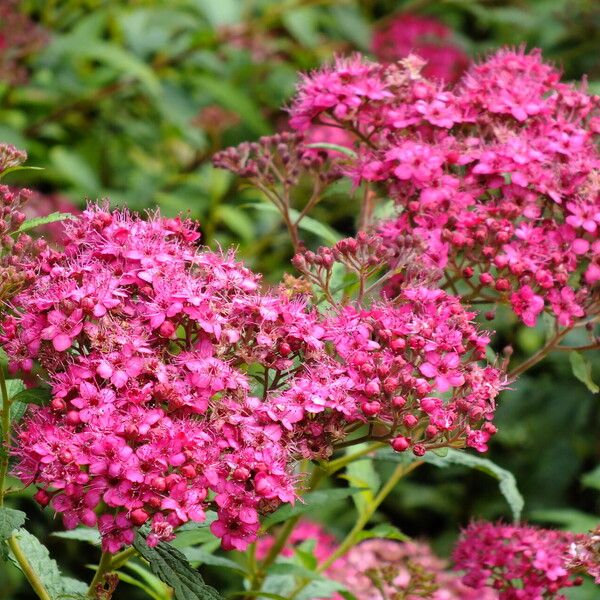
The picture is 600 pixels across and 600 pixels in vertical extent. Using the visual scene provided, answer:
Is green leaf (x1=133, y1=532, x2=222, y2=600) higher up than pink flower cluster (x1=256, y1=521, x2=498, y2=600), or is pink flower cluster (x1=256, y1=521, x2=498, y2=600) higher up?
green leaf (x1=133, y1=532, x2=222, y2=600)

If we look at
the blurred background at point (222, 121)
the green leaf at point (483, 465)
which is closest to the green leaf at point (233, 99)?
the blurred background at point (222, 121)

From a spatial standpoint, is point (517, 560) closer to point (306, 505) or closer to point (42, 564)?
point (306, 505)

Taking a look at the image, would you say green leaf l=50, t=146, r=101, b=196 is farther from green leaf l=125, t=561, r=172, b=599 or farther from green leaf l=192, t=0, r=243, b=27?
green leaf l=125, t=561, r=172, b=599

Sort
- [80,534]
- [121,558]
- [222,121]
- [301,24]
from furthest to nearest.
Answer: [301,24]
[222,121]
[80,534]
[121,558]

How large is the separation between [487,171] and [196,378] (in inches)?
34.6

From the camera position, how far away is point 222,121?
4953 millimetres

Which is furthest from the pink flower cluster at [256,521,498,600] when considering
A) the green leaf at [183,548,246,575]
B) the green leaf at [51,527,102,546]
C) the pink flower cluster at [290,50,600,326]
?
the pink flower cluster at [290,50,600,326]

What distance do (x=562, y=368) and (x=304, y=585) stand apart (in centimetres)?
265

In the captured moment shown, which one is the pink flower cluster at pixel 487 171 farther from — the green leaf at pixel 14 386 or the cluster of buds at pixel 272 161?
the green leaf at pixel 14 386

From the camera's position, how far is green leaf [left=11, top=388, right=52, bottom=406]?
1993mm

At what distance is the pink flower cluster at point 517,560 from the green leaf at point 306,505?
12.8 inches

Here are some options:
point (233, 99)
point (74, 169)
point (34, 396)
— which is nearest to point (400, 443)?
point (34, 396)

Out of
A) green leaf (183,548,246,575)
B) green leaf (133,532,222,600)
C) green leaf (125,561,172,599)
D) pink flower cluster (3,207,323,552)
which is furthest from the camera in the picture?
green leaf (125,561,172,599)

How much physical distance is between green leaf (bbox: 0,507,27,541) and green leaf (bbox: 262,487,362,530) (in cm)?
54
